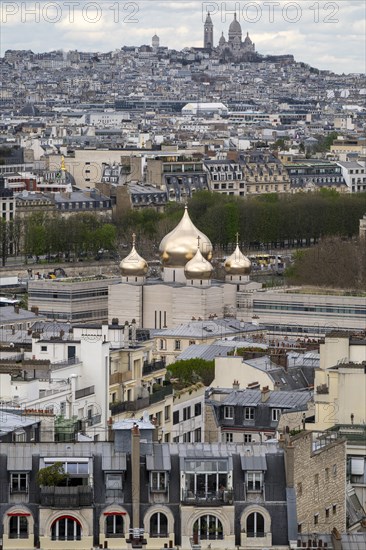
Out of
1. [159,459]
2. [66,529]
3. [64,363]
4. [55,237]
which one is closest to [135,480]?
[159,459]

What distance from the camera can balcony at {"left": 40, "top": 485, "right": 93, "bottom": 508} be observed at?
23.5 meters

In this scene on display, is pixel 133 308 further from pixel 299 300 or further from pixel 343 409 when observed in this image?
pixel 343 409

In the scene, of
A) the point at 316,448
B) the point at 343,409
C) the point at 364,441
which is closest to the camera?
the point at 316,448

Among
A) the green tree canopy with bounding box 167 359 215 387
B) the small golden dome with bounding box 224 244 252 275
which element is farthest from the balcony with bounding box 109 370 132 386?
the small golden dome with bounding box 224 244 252 275

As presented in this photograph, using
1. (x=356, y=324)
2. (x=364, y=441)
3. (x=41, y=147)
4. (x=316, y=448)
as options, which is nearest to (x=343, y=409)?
(x=364, y=441)

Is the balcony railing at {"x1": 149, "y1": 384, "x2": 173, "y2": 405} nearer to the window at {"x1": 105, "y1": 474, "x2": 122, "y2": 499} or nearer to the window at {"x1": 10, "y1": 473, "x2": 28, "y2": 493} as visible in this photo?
the window at {"x1": 105, "y1": 474, "x2": 122, "y2": 499}

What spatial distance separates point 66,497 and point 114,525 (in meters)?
0.59

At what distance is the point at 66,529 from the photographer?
77.3 feet

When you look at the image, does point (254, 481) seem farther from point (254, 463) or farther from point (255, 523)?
point (255, 523)

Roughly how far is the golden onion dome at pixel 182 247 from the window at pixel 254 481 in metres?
45.2

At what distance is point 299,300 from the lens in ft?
226

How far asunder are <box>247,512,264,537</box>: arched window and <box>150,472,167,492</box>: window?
2.79ft

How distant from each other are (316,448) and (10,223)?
80.4 meters

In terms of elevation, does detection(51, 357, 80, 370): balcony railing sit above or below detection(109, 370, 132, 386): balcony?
above
